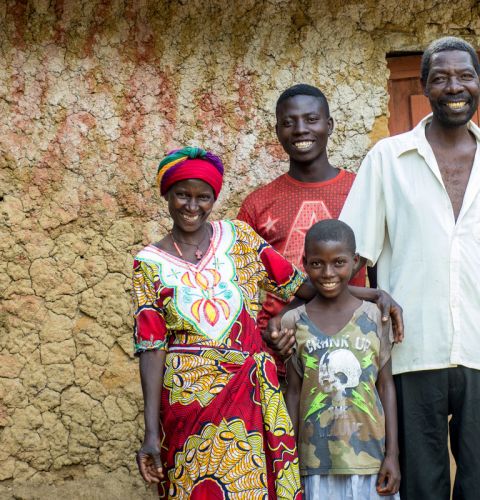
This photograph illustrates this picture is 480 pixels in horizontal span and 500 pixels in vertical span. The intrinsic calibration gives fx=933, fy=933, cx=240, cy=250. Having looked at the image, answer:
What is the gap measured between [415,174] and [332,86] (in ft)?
4.83

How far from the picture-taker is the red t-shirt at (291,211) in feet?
12.2

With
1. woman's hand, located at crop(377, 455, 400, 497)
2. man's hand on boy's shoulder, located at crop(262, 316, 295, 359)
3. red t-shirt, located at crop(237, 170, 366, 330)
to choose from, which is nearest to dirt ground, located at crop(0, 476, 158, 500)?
red t-shirt, located at crop(237, 170, 366, 330)

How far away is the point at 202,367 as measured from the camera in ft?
10.3

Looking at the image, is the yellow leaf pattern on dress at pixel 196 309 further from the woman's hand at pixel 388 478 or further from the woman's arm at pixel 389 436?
the woman's hand at pixel 388 478

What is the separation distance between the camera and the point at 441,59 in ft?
10.9

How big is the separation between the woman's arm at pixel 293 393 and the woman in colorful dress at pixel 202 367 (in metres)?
0.07

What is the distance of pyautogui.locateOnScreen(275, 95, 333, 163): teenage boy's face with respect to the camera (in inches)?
151

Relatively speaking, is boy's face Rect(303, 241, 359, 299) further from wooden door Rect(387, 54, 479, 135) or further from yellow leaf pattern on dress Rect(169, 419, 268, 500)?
wooden door Rect(387, 54, 479, 135)

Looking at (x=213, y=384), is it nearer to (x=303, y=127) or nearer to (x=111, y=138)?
(x=303, y=127)

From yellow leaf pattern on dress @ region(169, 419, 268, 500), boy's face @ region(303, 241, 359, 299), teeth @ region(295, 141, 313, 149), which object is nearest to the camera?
yellow leaf pattern on dress @ region(169, 419, 268, 500)

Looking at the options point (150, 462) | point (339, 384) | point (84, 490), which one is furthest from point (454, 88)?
point (84, 490)

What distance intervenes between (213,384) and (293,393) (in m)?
0.31

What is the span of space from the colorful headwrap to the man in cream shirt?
1.79 ft

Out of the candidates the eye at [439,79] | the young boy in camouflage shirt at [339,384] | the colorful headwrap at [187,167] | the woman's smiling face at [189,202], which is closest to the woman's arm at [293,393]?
the young boy in camouflage shirt at [339,384]
